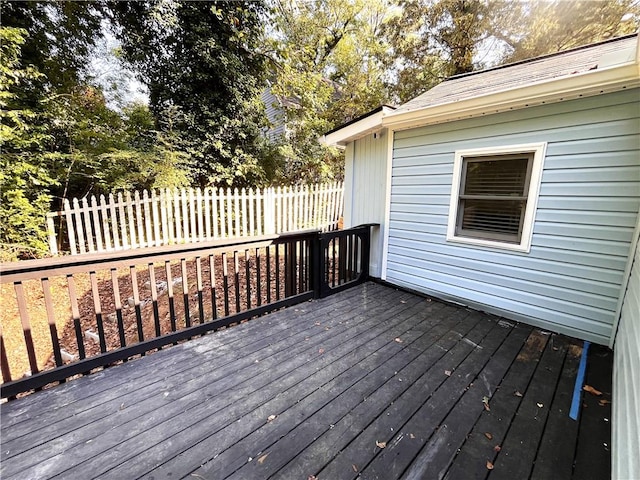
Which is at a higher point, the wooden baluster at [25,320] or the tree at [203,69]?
the tree at [203,69]

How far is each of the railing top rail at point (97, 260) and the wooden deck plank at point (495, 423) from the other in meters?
2.34

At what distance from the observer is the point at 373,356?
7.68ft

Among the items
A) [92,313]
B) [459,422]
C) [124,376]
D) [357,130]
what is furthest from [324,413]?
[92,313]

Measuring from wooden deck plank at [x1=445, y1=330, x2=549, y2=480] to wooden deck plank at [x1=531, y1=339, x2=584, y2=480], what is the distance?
169mm

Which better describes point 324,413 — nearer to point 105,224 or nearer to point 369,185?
point 369,185

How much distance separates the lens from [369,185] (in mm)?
4332

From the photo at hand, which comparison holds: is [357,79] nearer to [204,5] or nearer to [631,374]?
[204,5]

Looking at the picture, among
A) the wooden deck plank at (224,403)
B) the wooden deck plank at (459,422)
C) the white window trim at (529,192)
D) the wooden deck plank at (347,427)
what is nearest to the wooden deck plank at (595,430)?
the wooden deck plank at (459,422)

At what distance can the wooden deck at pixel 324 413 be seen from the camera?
4.59 ft

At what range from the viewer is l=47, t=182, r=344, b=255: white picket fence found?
4875mm

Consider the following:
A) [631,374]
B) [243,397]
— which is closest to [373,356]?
[243,397]

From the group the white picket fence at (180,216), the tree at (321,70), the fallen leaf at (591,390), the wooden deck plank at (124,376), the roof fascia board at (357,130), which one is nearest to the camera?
the wooden deck plank at (124,376)

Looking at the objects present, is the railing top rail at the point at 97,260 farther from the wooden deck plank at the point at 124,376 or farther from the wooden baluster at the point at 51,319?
the wooden deck plank at the point at 124,376

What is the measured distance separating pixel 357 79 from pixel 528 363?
1136cm
